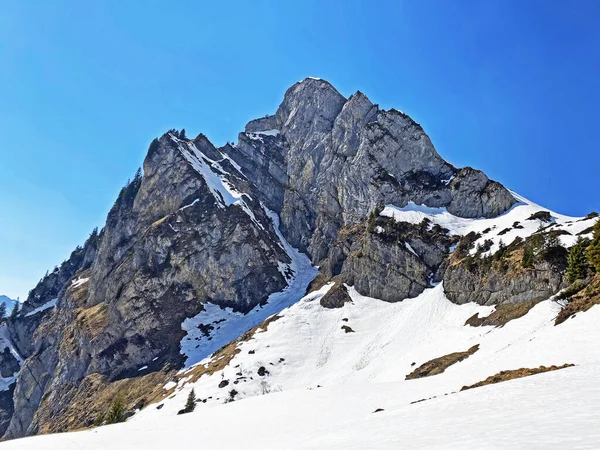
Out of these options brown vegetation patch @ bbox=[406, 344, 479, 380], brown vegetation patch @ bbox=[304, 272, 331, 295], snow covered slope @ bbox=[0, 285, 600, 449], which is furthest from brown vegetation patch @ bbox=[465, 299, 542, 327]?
brown vegetation patch @ bbox=[304, 272, 331, 295]

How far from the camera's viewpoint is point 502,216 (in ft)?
342

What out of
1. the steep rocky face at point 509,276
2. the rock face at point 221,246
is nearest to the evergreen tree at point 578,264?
the steep rocky face at point 509,276

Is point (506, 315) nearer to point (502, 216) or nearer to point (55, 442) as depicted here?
point (502, 216)

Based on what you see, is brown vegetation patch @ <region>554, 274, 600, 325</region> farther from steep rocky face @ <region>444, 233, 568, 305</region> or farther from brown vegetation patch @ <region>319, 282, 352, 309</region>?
brown vegetation patch @ <region>319, 282, 352, 309</region>

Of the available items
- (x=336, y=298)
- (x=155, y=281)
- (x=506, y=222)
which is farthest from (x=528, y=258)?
(x=155, y=281)

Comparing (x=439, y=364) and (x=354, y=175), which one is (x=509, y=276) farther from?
(x=354, y=175)

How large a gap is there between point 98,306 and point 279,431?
426 feet

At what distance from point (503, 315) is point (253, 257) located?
84718mm

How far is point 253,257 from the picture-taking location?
428 feet

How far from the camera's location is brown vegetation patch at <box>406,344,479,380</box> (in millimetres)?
49594

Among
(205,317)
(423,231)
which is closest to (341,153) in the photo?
(423,231)

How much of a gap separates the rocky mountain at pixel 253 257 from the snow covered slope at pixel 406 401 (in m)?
11.6

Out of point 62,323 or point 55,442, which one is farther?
point 62,323

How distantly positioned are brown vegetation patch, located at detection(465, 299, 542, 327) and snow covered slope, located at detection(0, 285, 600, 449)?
187cm
